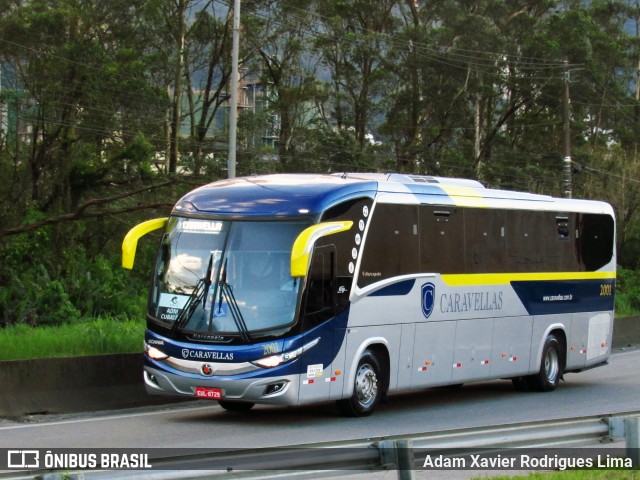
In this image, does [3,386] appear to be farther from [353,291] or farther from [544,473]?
[544,473]

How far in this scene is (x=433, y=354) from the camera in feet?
53.5

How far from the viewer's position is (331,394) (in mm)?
14094

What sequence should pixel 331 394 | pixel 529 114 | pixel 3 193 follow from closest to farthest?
pixel 331 394, pixel 3 193, pixel 529 114

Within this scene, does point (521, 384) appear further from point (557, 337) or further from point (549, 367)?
point (557, 337)

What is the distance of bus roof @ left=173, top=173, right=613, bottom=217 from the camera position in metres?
14.1

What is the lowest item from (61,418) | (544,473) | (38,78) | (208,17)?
(61,418)

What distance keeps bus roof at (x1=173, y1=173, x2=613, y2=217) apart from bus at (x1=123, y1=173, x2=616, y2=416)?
0.08 feet

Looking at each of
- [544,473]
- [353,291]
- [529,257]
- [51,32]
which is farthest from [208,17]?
[544,473]

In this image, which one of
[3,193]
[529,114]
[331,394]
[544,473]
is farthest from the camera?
[529,114]

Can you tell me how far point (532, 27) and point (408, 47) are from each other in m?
7.03

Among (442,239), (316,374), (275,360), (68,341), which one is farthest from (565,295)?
(68,341)

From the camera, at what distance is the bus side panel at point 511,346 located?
1797 cm

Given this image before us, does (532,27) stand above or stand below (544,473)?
above

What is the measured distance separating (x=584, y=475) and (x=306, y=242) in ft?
17.7
